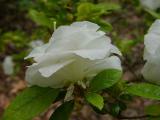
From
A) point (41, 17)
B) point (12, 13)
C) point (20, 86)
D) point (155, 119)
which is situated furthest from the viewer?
point (12, 13)

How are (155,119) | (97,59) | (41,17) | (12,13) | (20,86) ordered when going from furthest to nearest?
(12,13), (20,86), (41,17), (155,119), (97,59)

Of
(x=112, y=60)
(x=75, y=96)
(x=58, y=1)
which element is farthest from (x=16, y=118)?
(x=58, y=1)

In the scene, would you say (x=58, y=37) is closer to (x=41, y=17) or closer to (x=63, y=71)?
(x=63, y=71)

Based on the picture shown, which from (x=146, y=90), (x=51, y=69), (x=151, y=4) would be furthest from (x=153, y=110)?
(x=151, y=4)

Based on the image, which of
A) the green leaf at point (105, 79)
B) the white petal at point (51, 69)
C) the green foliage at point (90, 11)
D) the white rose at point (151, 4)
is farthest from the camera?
the white rose at point (151, 4)

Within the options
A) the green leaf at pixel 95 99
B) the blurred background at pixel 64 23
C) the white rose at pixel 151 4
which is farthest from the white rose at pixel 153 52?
the white rose at pixel 151 4

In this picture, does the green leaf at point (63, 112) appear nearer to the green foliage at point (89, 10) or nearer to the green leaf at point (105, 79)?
the green leaf at point (105, 79)

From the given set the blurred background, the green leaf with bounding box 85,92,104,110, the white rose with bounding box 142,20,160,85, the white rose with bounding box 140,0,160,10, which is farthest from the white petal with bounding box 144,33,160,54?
the white rose with bounding box 140,0,160,10
